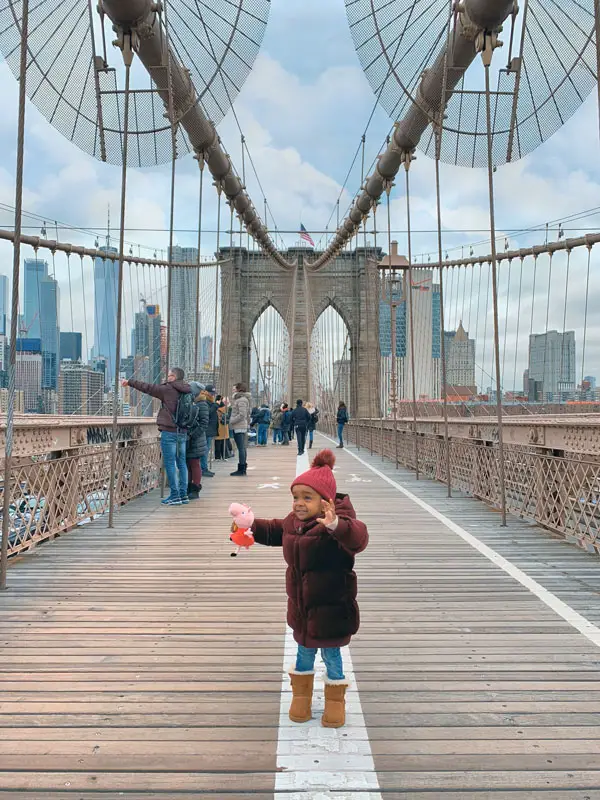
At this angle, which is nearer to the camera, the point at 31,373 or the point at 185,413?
the point at 185,413

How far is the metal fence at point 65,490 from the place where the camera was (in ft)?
16.9

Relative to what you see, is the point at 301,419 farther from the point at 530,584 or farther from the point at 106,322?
the point at 530,584

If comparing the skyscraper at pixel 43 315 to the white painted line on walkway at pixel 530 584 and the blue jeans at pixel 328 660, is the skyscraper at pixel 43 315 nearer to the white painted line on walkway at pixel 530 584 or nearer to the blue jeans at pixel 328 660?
the white painted line on walkway at pixel 530 584

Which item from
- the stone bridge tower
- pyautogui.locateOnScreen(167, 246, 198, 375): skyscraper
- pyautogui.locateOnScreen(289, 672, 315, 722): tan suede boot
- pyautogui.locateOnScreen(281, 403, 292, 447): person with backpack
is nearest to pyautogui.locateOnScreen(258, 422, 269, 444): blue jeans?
pyautogui.locateOnScreen(281, 403, 292, 447): person with backpack

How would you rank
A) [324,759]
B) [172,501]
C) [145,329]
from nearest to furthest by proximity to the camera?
[324,759]
[172,501]
[145,329]

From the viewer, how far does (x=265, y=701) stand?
98.3 inches

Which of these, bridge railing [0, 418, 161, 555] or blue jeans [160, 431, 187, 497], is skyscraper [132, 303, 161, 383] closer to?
bridge railing [0, 418, 161, 555]

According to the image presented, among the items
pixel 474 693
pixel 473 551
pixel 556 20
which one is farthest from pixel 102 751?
pixel 556 20

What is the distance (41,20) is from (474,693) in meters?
8.86

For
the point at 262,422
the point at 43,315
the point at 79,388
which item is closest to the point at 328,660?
the point at 43,315

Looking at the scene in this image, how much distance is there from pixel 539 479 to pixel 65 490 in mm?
4514

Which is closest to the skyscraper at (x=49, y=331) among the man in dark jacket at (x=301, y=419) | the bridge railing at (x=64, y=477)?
the man in dark jacket at (x=301, y=419)

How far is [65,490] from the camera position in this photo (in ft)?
20.0

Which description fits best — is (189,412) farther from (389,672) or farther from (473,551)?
(389,672)
